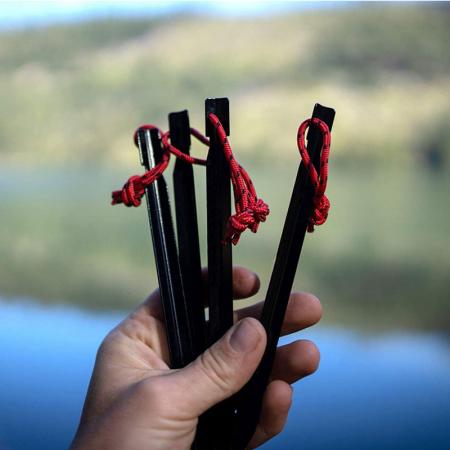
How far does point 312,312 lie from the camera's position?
20.2 inches

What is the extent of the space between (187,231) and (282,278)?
3.4 inches

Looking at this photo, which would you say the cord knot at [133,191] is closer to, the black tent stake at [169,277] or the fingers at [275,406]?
the black tent stake at [169,277]

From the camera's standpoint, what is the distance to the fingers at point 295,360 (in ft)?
1.64

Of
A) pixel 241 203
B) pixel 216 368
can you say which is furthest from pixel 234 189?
pixel 216 368

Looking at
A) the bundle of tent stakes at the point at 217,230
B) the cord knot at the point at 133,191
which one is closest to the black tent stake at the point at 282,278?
the bundle of tent stakes at the point at 217,230

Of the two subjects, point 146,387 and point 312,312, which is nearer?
point 146,387

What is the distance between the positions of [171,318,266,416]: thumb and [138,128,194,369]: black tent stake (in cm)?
7

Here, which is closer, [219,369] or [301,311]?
[219,369]

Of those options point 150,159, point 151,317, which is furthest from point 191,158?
point 151,317

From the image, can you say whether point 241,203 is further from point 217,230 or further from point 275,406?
point 275,406

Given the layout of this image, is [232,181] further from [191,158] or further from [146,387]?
[146,387]

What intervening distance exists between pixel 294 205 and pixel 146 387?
155mm

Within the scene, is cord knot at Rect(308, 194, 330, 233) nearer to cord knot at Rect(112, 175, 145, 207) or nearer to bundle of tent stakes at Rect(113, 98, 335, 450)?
bundle of tent stakes at Rect(113, 98, 335, 450)

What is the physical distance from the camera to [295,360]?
1.65ft
